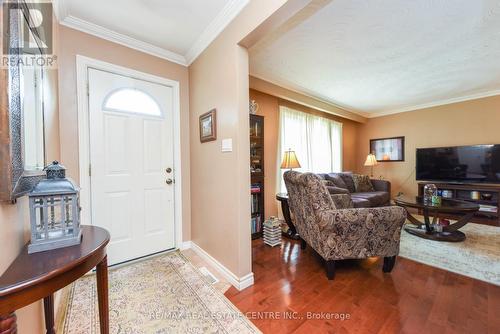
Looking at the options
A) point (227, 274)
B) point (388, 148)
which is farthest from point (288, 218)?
point (388, 148)

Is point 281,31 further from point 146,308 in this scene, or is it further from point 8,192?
point 146,308

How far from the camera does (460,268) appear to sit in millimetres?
2027

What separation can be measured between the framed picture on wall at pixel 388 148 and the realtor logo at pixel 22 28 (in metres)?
6.01

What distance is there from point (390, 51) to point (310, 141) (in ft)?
6.67

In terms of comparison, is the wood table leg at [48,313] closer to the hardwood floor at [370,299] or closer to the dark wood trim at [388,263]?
the hardwood floor at [370,299]

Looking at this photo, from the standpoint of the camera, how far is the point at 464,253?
235cm

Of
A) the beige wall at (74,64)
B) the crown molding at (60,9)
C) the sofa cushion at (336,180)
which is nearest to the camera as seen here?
the crown molding at (60,9)

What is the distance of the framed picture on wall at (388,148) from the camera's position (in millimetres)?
4850

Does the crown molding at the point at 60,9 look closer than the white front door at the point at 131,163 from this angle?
Yes

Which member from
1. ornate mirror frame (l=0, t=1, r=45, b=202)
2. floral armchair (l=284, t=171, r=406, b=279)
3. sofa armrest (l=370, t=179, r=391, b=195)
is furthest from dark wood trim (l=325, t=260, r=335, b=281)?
sofa armrest (l=370, t=179, r=391, b=195)

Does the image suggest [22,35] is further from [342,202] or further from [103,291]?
[342,202]

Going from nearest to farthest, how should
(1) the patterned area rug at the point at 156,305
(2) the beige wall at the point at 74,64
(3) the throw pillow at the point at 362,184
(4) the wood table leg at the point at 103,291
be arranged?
(4) the wood table leg at the point at 103,291 < (1) the patterned area rug at the point at 156,305 < (2) the beige wall at the point at 74,64 < (3) the throw pillow at the point at 362,184

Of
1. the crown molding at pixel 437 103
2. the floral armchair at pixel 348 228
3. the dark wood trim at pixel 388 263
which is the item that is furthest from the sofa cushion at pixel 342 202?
the crown molding at pixel 437 103

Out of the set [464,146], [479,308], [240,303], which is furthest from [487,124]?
[240,303]
